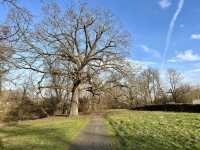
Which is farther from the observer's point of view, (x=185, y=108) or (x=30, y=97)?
(x=30, y=97)

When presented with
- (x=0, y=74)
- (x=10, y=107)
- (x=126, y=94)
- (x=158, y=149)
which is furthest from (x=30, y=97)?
(x=158, y=149)

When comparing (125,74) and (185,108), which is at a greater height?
(125,74)

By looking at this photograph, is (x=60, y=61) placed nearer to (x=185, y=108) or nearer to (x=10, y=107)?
(x=10, y=107)

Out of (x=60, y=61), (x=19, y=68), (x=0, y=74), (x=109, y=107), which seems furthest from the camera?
(x=109, y=107)

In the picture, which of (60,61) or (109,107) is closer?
(60,61)

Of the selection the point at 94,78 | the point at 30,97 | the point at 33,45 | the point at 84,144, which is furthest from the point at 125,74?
the point at 84,144

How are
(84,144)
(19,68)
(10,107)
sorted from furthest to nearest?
(10,107)
(19,68)
(84,144)

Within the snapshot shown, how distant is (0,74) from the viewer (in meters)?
18.6

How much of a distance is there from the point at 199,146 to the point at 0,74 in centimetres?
1493

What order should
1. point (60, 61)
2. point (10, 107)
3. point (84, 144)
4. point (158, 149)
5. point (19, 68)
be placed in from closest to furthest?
point (158, 149)
point (84, 144)
point (19, 68)
point (60, 61)
point (10, 107)

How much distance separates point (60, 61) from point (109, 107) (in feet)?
51.8

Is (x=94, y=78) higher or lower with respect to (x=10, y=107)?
higher

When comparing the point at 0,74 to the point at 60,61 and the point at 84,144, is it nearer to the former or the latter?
the point at 60,61

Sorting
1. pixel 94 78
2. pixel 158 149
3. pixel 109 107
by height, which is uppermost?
pixel 94 78
